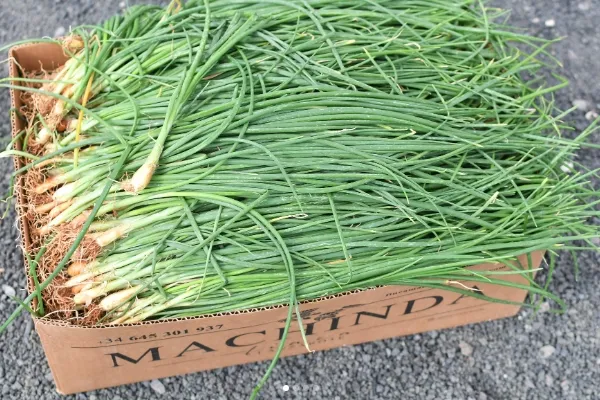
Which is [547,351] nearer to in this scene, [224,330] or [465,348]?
[465,348]

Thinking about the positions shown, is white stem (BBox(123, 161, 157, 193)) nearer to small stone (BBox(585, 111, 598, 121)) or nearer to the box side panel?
the box side panel

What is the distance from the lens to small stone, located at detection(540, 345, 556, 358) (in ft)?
5.64

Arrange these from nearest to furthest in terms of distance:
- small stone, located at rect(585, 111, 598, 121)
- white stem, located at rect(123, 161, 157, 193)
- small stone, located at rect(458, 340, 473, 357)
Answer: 1. white stem, located at rect(123, 161, 157, 193)
2. small stone, located at rect(458, 340, 473, 357)
3. small stone, located at rect(585, 111, 598, 121)

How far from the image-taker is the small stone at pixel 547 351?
1.72m

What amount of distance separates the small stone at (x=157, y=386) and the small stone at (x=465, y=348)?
801mm

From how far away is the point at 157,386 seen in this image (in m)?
1.61

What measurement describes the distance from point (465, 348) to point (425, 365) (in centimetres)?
13

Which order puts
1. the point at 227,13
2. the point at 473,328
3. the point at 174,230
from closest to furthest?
the point at 174,230
the point at 227,13
the point at 473,328

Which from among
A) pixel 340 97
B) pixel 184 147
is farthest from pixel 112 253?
pixel 340 97

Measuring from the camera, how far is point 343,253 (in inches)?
53.6

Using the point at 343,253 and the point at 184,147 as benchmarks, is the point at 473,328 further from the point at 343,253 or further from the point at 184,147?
the point at 184,147

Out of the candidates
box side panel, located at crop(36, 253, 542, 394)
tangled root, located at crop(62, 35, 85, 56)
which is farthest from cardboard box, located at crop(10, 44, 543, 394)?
tangled root, located at crop(62, 35, 85, 56)

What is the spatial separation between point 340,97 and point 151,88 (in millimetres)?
442

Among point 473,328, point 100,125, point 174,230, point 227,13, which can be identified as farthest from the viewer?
point 473,328
